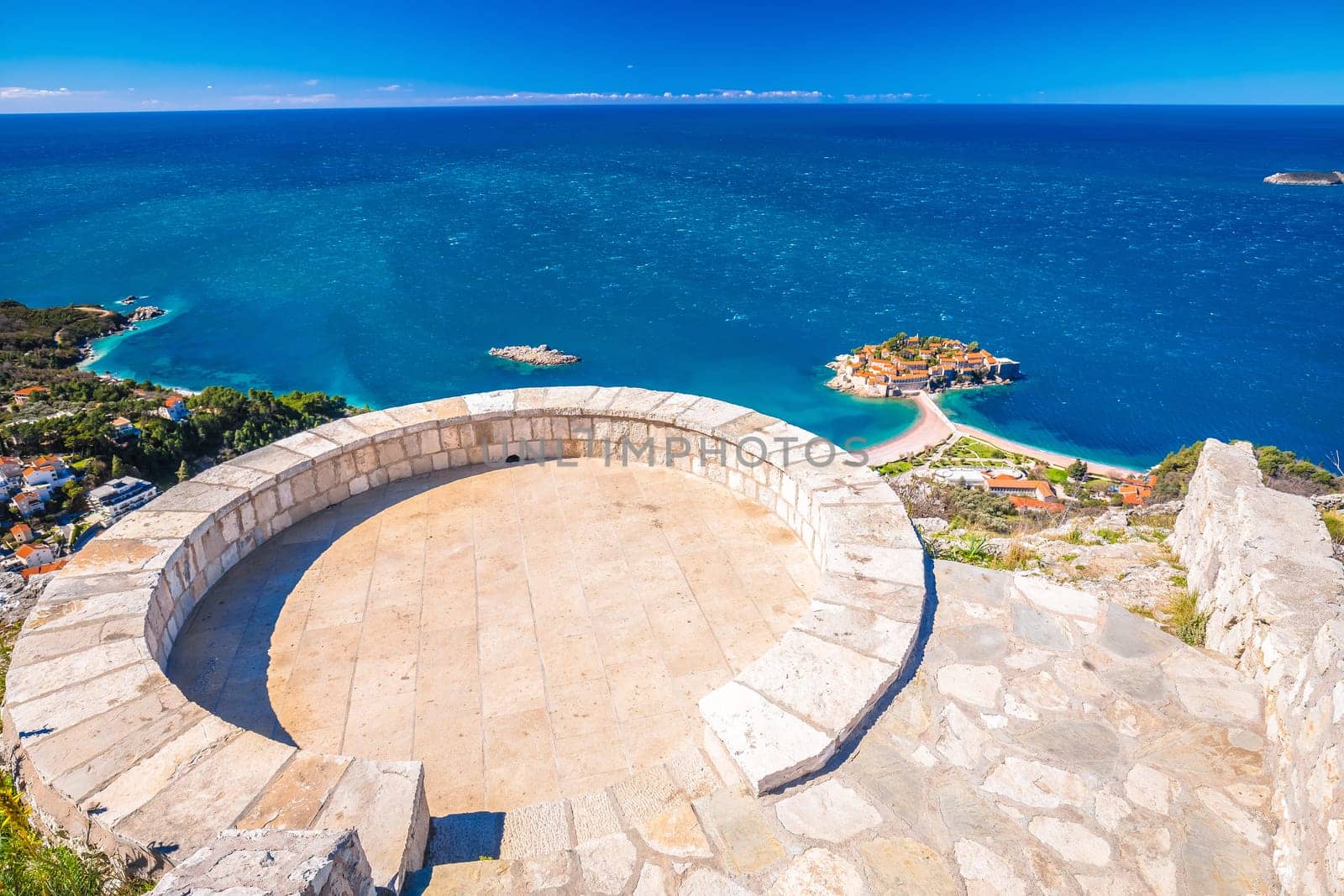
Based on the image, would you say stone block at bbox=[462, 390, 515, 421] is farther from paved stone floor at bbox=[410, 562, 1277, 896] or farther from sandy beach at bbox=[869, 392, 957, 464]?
sandy beach at bbox=[869, 392, 957, 464]

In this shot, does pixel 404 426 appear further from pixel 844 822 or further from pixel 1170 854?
pixel 1170 854

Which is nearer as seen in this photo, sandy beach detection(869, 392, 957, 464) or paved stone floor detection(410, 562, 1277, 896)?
paved stone floor detection(410, 562, 1277, 896)

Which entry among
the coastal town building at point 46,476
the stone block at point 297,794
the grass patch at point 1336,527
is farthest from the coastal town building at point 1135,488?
the coastal town building at point 46,476

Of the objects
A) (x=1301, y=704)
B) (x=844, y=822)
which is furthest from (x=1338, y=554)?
(x=844, y=822)

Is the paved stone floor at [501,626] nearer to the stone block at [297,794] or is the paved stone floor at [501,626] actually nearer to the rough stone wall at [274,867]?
the stone block at [297,794]

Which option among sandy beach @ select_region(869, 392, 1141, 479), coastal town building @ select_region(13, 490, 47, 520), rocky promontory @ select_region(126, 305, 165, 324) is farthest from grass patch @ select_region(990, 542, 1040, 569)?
rocky promontory @ select_region(126, 305, 165, 324)

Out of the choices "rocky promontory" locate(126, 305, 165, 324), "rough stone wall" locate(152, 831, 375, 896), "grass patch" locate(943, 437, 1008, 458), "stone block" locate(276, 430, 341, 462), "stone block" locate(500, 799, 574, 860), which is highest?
"rough stone wall" locate(152, 831, 375, 896)

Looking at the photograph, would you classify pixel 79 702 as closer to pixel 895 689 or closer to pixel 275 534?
pixel 275 534
